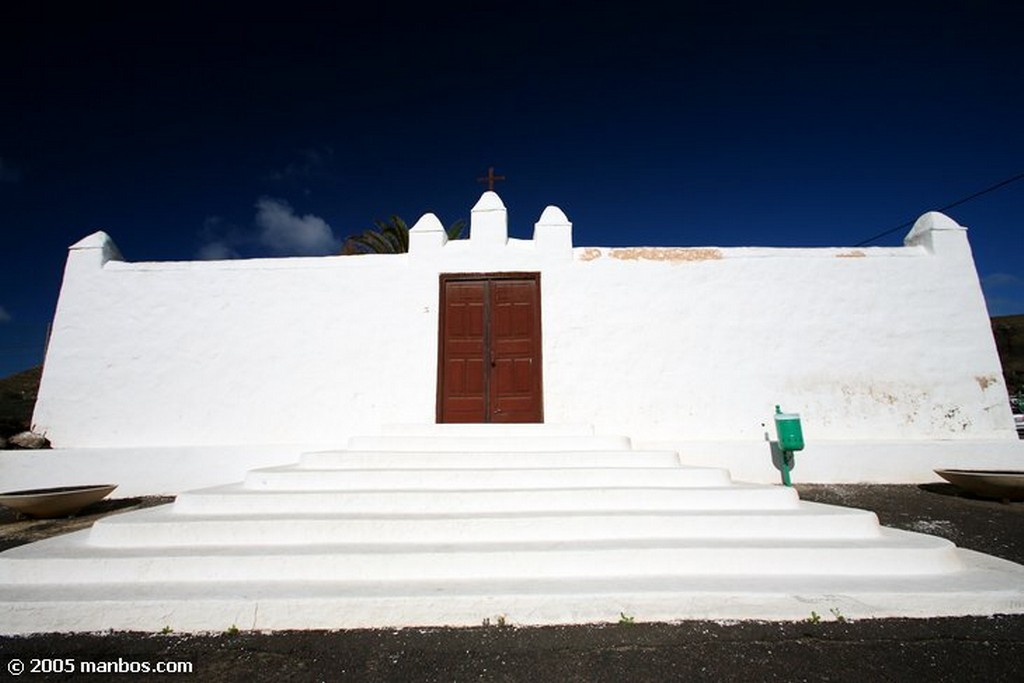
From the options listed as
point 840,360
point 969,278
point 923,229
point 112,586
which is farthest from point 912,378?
point 112,586

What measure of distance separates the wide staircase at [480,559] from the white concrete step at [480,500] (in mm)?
12

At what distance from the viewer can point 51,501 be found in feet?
17.3

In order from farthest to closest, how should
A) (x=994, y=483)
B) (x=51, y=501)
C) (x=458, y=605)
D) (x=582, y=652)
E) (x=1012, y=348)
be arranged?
1. (x=1012, y=348)
2. (x=994, y=483)
3. (x=51, y=501)
4. (x=458, y=605)
5. (x=582, y=652)

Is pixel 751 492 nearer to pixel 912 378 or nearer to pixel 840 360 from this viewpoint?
pixel 840 360

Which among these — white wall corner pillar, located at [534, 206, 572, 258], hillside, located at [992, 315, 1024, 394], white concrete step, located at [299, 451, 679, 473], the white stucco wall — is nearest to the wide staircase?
white concrete step, located at [299, 451, 679, 473]

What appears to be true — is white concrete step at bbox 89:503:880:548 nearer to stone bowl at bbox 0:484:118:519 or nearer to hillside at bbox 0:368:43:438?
stone bowl at bbox 0:484:118:519

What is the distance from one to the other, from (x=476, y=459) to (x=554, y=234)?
4009 mm

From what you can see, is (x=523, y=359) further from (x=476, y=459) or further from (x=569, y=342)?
(x=476, y=459)

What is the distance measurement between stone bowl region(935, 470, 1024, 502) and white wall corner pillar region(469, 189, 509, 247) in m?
6.51

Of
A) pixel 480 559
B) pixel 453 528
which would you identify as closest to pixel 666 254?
pixel 453 528

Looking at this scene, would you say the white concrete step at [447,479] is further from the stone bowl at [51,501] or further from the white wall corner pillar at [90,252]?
the white wall corner pillar at [90,252]

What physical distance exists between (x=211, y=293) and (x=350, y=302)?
2118 mm

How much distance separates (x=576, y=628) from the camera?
273 centimetres

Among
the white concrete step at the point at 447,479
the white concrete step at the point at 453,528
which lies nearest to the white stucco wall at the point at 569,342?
the white concrete step at the point at 447,479
